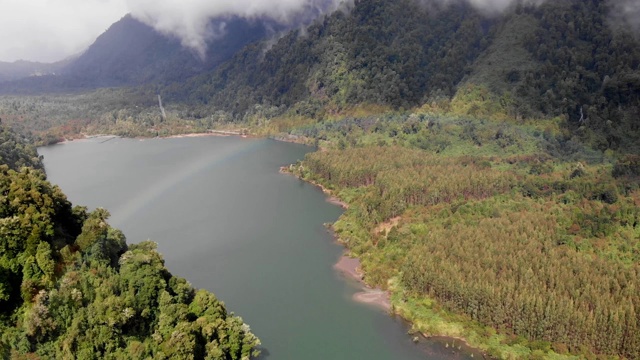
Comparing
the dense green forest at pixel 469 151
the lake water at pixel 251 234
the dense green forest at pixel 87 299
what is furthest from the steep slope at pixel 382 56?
the dense green forest at pixel 87 299

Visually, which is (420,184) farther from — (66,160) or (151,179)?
(66,160)

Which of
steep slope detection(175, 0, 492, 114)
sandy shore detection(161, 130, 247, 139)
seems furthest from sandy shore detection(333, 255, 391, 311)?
sandy shore detection(161, 130, 247, 139)

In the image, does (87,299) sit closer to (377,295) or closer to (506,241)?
(377,295)

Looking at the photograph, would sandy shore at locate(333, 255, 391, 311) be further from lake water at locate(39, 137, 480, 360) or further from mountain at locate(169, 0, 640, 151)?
mountain at locate(169, 0, 640, 151)

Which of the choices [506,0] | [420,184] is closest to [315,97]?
[506,0]

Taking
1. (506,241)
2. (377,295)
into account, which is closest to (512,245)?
(506,241)
